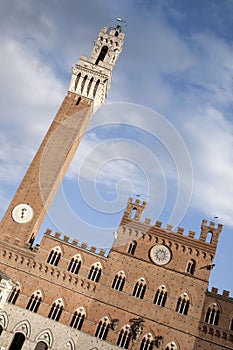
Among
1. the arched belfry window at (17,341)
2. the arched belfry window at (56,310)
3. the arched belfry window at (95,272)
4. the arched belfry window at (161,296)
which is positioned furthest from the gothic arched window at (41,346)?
the arched belfry window at (161,296)

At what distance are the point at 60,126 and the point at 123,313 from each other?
20493 millimetres

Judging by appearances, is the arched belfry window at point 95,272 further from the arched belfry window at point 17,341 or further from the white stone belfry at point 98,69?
the white stone belfry at point 98,69

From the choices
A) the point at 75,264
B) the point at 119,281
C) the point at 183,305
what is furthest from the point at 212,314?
the point at 75,264

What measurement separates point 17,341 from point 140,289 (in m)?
11.0

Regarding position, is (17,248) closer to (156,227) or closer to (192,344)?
(156,227)

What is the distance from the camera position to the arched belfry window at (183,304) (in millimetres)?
26938

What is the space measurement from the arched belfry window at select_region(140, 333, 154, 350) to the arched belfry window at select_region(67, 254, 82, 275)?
7.90m

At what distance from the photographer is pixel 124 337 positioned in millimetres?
26000

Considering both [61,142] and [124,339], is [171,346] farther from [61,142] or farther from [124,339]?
[61,142]

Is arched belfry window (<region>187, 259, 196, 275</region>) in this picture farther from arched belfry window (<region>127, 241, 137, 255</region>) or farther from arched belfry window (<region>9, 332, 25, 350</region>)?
arched belfry window (<region>9, 332, 25, 350</region>)

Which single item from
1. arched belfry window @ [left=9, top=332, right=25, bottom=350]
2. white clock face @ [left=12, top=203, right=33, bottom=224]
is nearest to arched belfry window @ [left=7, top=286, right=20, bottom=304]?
arched belfry window @ [left=9, top=332, right=25, bottom=350]

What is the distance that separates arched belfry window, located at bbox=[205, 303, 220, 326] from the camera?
26391mm

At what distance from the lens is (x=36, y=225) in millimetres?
30938

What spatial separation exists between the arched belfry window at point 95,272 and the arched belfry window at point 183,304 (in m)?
7.31
